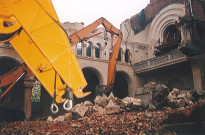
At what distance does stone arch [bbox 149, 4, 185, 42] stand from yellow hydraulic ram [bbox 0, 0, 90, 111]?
281 inches

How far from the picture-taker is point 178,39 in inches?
450

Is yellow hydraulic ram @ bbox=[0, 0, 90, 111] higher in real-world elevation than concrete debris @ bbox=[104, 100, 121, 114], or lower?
higher

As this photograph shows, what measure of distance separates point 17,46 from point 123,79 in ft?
28.7

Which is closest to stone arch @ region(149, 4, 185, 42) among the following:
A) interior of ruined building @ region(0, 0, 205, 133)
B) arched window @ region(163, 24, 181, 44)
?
interior of ruined building @ region(0, 0, 205, 133)

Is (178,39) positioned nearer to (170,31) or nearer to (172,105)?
(170,31)

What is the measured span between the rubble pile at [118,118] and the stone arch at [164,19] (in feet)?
15.7

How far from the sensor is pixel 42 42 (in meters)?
5.41

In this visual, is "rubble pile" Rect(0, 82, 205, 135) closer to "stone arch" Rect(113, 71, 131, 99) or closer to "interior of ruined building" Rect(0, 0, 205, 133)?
"interior of ruined building" Rect(0, 0, 205, 133)

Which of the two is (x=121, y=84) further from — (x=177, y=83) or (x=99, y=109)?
(x=99, y=109)

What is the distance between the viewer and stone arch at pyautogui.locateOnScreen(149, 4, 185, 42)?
11906 millimetres

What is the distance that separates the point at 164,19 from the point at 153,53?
2.45 m

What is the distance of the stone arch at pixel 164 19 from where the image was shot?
39.1 feet

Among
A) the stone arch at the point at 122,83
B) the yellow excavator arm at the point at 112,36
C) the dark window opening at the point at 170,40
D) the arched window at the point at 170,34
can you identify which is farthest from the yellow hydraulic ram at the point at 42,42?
the arched window at the point at 170,34

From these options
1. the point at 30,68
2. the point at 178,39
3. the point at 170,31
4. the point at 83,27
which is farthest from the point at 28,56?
the point at 170,31
